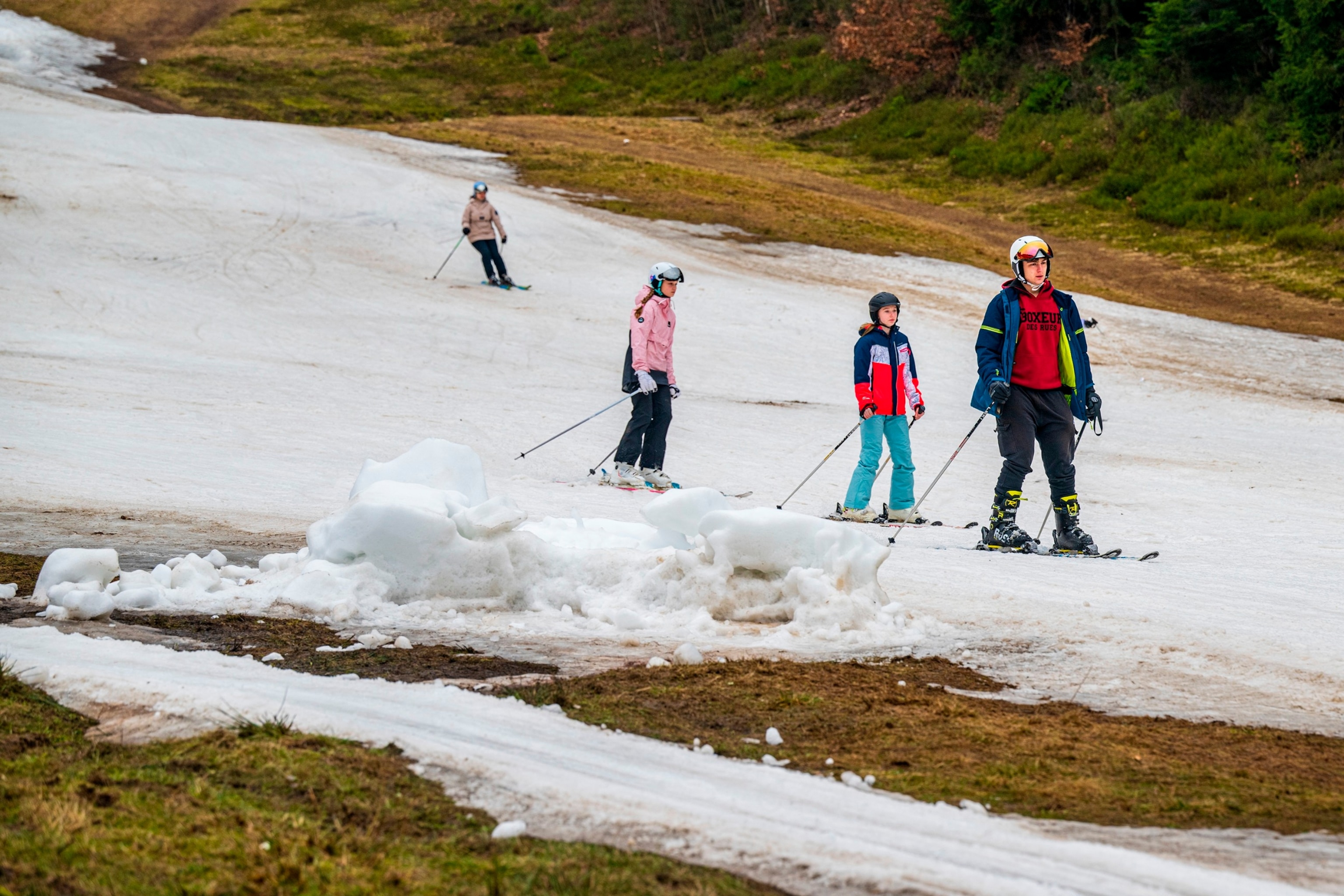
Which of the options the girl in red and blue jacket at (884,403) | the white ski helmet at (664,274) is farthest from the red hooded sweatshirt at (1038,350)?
the white ski helmet at (664,274)

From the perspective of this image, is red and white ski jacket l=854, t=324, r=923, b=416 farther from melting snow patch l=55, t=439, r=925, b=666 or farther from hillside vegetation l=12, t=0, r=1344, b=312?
hillside vegetation l=12, t=0, r=1344, b=312

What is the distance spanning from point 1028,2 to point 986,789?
35006 mm

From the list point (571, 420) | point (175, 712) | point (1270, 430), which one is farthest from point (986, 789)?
point (1270, 430)

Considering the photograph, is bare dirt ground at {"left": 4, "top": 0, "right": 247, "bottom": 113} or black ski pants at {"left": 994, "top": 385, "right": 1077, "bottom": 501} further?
bare dirt ground at {"left": 4, "top": 0, "right": 247, "bottom": 113}

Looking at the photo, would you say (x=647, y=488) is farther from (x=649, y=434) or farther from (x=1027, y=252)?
(x=1027, y=252)

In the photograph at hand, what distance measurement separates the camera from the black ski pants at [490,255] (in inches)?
870

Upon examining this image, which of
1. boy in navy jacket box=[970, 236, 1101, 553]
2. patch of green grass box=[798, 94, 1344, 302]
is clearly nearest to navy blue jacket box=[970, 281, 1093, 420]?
boy in navy jacket box=[970, 236, 1101, 553]

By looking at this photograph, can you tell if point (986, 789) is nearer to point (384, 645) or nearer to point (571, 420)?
point (384, 645)

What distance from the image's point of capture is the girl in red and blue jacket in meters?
11.1

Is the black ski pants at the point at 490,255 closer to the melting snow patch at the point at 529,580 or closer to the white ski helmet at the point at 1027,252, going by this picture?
the white ski helmet at the point at 1027,252

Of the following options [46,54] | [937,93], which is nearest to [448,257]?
[937,93]

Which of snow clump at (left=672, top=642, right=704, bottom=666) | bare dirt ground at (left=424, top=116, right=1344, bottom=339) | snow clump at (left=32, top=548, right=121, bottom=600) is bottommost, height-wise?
snow clump at (left=32, top=548, right=121, bottom=600)

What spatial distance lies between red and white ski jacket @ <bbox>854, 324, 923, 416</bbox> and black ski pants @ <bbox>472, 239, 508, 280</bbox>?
1218 centimetres

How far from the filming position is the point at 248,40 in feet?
156
